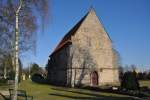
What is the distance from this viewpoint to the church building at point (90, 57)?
55.9 m

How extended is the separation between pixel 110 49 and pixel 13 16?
35.3 m

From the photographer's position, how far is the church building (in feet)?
183

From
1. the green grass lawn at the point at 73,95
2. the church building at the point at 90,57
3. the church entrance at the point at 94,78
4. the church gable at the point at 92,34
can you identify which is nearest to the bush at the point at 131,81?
the green grass lawn at the point at 73,95

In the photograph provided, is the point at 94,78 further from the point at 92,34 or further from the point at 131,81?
the point at 131,81

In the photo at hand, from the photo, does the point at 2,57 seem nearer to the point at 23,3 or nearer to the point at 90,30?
the point at 90,30

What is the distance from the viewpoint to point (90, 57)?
5722 centimetres

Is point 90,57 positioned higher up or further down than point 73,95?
higher up

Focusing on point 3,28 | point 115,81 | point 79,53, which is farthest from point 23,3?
point 115,81

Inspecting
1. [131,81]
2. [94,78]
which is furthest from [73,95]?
[94,78]

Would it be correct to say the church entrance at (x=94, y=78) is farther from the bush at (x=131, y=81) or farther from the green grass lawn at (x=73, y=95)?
the bush at (x=131, y=81)

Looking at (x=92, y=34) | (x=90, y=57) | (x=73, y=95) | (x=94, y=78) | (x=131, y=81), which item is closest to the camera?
(x=73, y=95)

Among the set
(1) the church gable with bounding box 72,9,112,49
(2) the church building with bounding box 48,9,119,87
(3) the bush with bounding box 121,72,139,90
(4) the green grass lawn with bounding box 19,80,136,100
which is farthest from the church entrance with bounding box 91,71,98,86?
(3) the bush with bounding box 121,72,139,90

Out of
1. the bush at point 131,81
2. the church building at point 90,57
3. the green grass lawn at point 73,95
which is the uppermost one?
the church building at point 90,57

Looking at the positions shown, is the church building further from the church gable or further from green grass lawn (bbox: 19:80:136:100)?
green grass lawn (bbox: 19:80:136:100)
